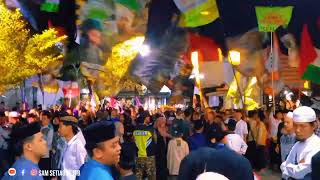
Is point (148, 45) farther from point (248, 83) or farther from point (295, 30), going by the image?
point (295, 30)

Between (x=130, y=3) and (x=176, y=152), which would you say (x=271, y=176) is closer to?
(x=176, y=152)

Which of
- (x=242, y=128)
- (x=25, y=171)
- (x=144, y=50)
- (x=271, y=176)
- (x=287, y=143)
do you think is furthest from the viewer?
(x=144, y=50)

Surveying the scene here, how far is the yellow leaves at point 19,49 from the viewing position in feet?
66.5

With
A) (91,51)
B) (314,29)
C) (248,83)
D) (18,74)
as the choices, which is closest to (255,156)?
(248,83)

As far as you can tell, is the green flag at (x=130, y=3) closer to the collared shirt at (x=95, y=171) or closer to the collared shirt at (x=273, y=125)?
the collared shirt at (x=273, y=125)

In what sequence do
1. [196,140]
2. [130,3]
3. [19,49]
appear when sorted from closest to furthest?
[196,140]
[130,3]
[19,49]

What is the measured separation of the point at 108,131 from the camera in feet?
12.8

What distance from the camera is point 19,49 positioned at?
70.4ft

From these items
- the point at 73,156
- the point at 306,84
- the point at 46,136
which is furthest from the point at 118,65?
the point at 73,156

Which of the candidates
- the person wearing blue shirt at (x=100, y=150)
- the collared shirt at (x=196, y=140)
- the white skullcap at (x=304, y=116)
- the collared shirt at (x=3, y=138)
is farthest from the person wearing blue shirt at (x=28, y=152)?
the collared shirt at (x=196, y=140)

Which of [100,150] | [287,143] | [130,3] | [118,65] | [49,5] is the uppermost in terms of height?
[49,5]

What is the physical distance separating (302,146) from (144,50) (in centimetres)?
1629

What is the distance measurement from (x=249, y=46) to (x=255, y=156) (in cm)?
977

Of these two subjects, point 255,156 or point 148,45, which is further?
point 148,45
